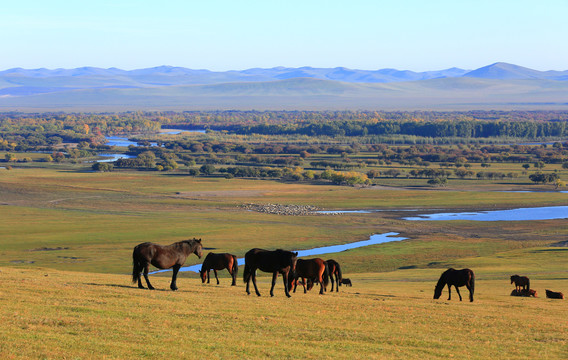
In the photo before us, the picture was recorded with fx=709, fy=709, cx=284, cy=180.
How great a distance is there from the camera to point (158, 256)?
20734 mm

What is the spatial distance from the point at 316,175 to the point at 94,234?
62537mm

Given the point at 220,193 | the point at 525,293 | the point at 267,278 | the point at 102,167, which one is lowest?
the point at 220,193

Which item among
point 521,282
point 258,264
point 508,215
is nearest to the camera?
point 258,264

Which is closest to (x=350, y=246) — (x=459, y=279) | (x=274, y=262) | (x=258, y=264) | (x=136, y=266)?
(x=459, y=279)

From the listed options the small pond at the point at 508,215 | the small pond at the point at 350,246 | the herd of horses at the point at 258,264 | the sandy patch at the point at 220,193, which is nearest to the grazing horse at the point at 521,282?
the herd of horses at the point at 258,264

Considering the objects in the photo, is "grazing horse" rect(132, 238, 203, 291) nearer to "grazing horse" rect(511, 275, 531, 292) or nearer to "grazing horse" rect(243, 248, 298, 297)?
"grazing horse" rect(243, 248, 298, 297)

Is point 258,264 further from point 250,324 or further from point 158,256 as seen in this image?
point 250,324

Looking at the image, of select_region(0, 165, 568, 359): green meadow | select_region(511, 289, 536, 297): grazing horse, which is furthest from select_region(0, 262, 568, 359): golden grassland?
select_region(511, 289, 536, 297): grazing horse

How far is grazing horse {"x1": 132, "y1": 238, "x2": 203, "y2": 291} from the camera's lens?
2062 cm

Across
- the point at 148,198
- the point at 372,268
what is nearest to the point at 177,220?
the point at 148,198

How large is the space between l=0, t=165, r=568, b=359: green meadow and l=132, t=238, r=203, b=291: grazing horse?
1010 millimetres

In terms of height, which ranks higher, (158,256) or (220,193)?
(158,256)

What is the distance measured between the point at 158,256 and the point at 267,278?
15.9 metres

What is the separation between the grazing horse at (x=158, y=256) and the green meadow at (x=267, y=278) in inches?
39.8
